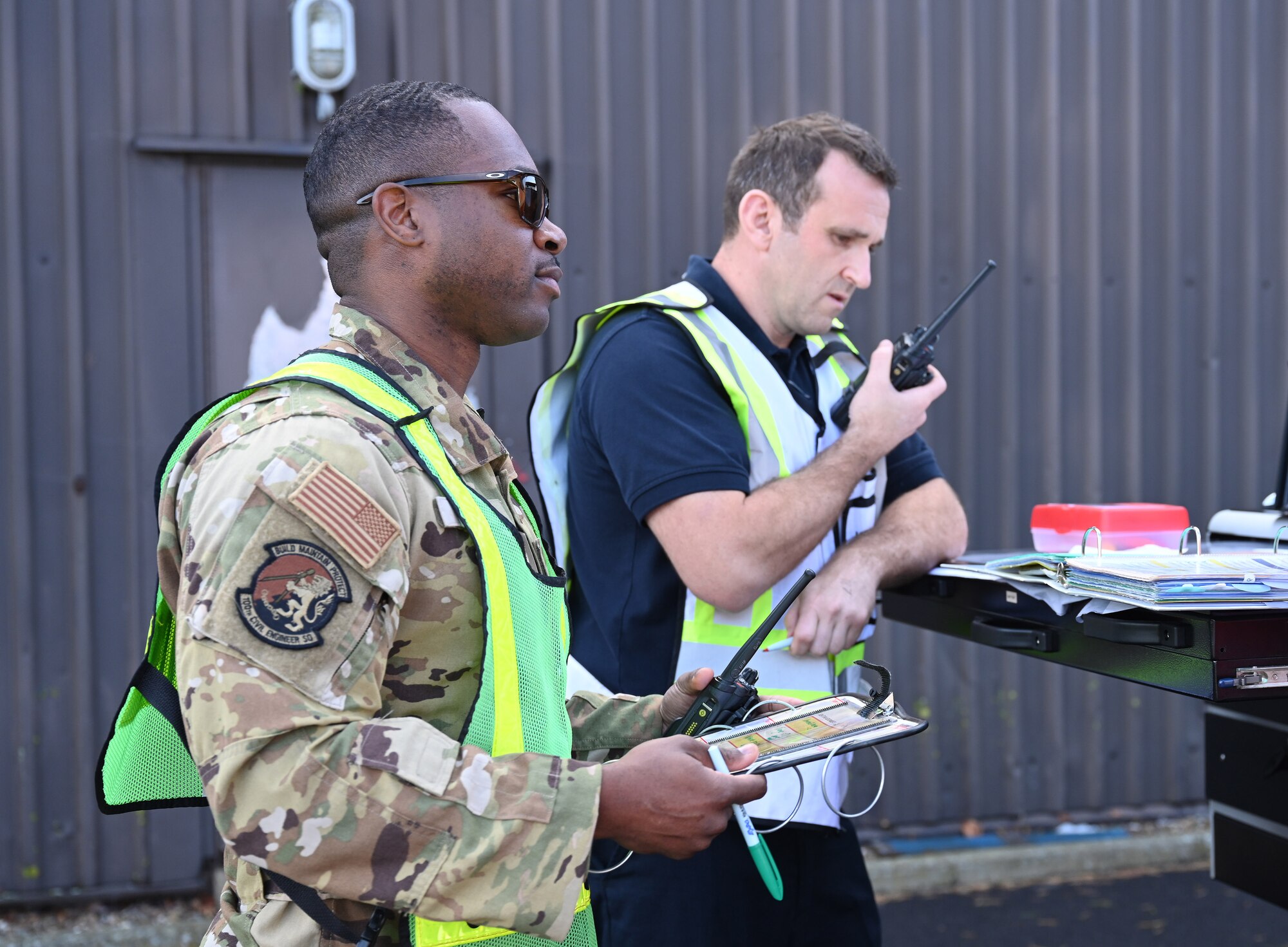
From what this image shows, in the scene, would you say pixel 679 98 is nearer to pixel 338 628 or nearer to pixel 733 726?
pixel 733 726

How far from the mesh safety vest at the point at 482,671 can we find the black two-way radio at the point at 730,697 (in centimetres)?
20

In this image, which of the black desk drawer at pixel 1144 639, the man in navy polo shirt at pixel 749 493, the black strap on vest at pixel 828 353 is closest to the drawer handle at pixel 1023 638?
the black desk drawer at pixel 1144 639

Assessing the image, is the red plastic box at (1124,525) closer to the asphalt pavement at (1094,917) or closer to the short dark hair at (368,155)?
the short dark hair at (368,155)

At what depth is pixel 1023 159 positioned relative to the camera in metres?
4.89

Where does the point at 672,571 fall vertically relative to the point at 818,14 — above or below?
below

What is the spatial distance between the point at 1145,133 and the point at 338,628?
4833 millimetres

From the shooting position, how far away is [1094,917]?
4293 millimetres

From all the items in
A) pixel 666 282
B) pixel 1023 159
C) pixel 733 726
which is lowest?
pixel 733 726

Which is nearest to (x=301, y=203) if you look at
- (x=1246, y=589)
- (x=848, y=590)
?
(x=848, y=590)

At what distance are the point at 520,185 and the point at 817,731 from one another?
32.5 inches

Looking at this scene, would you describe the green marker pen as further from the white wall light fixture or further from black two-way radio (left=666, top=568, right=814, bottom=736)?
the white wall light fixture

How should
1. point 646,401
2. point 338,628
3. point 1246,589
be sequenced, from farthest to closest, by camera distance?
1. point 646,401
2. point 1246,589
3. point 338,628

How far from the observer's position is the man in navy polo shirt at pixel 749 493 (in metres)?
2.15

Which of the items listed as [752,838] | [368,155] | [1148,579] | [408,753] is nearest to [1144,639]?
[1148,579]
